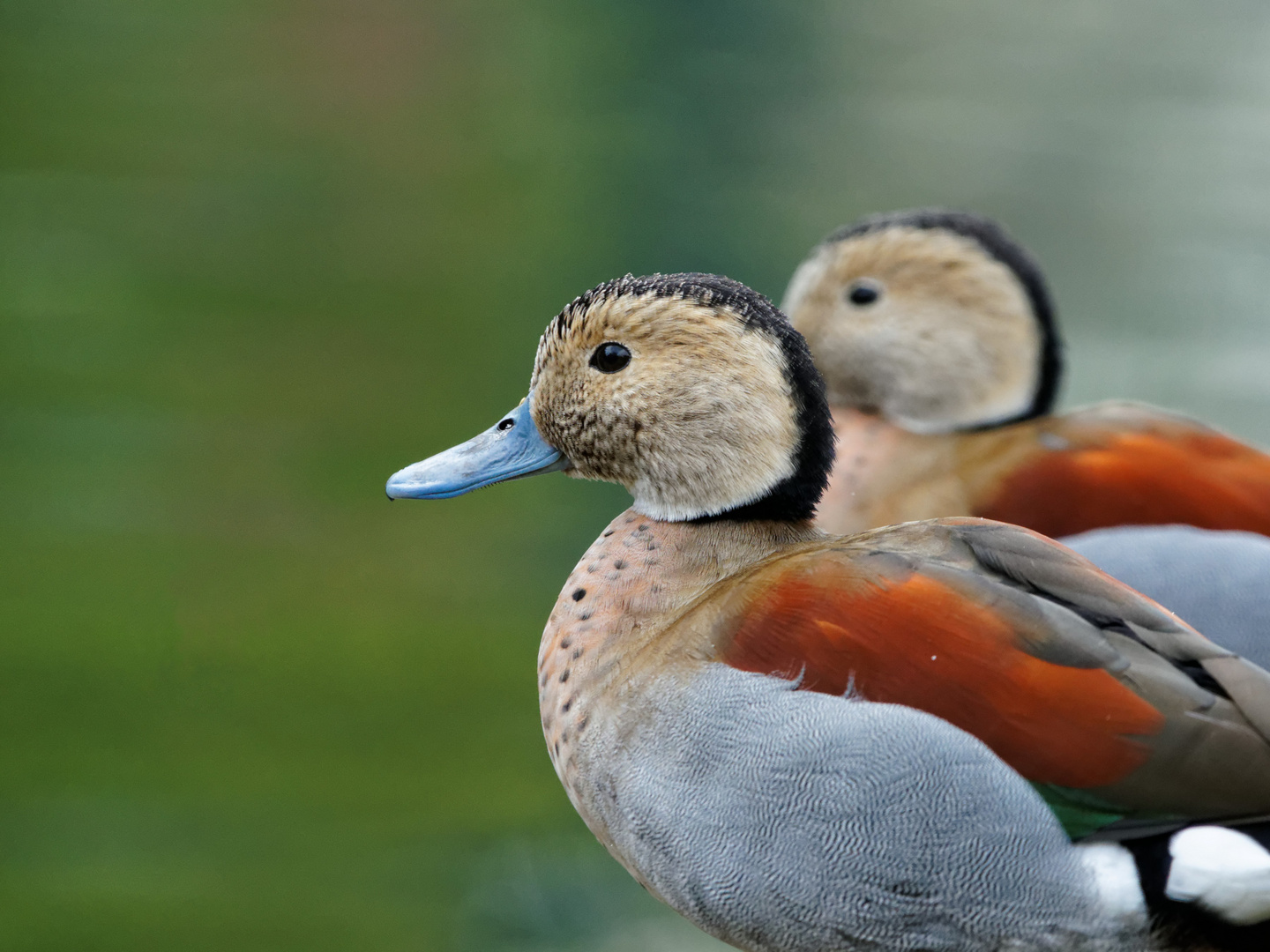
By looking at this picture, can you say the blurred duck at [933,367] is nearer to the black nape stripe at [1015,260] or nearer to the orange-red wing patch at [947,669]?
the black nape stripe at [1015,260]

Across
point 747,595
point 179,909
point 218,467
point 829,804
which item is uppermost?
point 747,595

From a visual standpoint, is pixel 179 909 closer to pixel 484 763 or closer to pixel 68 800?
pixel 68 800

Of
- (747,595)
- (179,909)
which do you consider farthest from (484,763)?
(747,595)

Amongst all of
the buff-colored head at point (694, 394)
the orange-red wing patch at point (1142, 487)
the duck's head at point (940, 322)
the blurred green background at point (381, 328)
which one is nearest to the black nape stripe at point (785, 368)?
the buff-colored head at point (694, 394)

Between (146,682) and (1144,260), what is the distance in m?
8.97

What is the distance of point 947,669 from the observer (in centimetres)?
242

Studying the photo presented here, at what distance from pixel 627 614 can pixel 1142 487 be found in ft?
6.11

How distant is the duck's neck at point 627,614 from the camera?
104 inches

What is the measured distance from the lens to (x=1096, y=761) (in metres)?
2.33

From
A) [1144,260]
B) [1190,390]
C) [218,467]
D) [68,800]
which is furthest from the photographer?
[1144,260]

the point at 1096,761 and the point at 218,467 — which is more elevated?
the point at 1096,761

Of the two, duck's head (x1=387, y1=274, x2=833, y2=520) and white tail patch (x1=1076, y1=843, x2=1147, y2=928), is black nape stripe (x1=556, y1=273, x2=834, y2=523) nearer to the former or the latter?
duck's head (x1=387, y1=274, x2=833, y2=520)

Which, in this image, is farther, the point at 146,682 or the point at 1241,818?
the point at 146,682

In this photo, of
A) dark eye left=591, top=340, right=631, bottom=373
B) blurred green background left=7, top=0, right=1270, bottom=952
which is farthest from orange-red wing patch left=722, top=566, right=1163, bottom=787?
blurred green background left=7, top=0, right=1270, bottom=952
